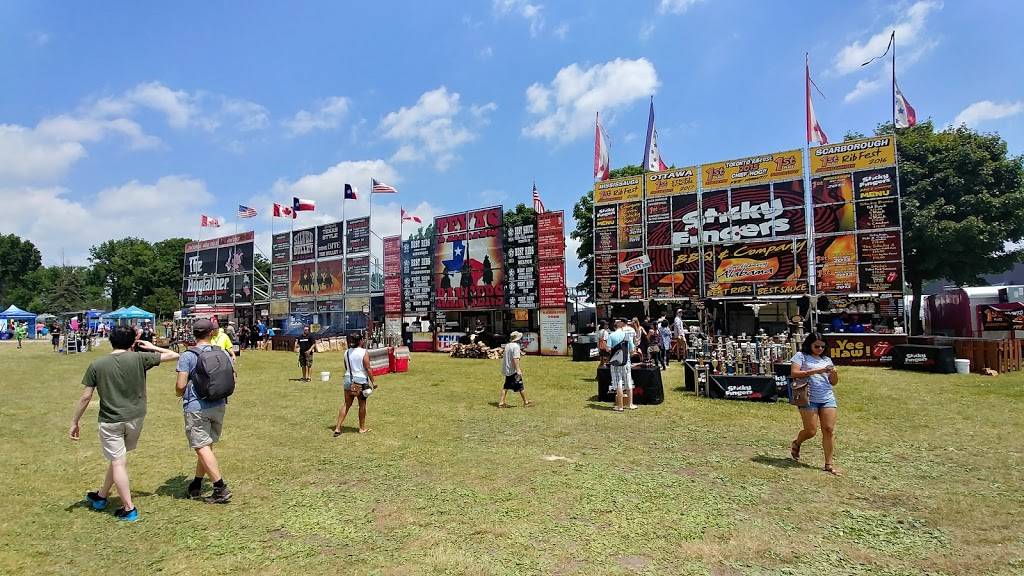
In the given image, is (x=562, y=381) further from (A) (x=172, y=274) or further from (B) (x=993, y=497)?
(A) (x=172, y=274)

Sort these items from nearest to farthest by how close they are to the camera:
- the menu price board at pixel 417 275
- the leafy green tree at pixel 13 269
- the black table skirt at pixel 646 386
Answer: the black table skirt at pixel 646 386 < the menu price board at pixel 417 275 < the leafy green tree at pixel 13 269

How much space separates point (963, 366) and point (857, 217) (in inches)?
358

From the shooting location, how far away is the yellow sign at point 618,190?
27.0 metres

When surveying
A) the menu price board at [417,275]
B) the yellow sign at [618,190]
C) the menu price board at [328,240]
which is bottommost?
the menu price board at [417,275]

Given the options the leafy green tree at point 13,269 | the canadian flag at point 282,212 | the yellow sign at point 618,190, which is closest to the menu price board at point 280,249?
the canadian flag at point 282,212

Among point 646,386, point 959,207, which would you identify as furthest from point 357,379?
point 959,207

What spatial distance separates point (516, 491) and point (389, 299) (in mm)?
27809

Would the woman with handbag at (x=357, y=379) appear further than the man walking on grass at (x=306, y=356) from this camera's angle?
No

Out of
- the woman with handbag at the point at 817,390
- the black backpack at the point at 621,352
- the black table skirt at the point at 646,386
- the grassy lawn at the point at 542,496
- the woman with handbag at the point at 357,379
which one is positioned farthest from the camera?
the black table skirt at the point at 646,386

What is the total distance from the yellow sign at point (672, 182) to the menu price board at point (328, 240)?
20822 mm

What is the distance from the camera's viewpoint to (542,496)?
5.51m

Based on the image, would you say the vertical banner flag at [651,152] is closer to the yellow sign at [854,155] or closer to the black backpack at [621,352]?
the yellow sign at [854,155]

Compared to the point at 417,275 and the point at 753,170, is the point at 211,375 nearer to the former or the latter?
the point at 753,170

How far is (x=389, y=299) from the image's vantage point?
3241cm
